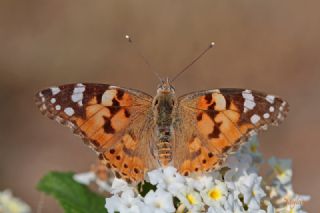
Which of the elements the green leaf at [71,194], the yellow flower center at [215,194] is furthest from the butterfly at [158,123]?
the green leaf at [71,194]

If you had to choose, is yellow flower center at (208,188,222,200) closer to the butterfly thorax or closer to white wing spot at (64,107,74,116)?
the butterfly thorax

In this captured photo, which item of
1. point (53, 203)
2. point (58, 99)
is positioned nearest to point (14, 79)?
point (53, 203)

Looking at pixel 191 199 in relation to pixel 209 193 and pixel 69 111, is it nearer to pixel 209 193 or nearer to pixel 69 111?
pixel 209 193

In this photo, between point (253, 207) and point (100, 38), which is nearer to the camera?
point (253, 207)

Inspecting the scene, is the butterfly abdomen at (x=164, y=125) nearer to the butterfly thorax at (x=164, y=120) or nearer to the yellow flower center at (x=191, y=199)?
the butterfly thorax at (x=164, y=120)

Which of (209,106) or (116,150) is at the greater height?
(209,106)

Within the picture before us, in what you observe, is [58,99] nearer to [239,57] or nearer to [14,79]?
[14,79]
